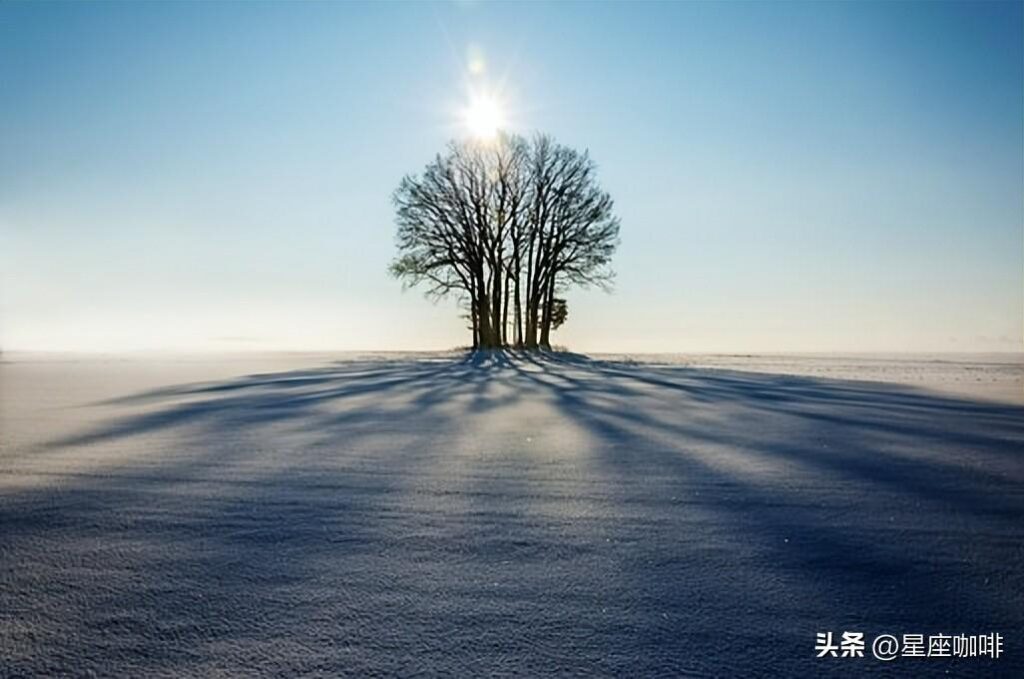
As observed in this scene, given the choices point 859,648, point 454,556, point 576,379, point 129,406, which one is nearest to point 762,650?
point 859,648

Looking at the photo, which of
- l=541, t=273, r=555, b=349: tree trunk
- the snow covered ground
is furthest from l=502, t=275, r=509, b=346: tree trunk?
the snow covered ground

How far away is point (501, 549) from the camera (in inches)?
113

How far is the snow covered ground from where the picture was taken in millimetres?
1956

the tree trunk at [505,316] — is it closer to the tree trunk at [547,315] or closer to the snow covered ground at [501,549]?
the tree trunk at [547,315]

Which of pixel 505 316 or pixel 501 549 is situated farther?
pixel 505 316

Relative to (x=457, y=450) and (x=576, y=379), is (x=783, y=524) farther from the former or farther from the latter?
(x=576, y=379)

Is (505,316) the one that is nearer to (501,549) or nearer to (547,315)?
(547,315)

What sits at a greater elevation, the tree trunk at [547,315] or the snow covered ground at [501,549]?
the tree trunk at [547,315]

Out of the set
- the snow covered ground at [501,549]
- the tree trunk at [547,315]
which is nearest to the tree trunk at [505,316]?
the tree trunk at [547,315]

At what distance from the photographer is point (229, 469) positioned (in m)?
4.61

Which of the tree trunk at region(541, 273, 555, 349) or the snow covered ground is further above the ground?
the tree trunk at region(541, 273, 555, 349)

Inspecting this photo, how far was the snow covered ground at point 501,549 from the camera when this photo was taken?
1.96 meters

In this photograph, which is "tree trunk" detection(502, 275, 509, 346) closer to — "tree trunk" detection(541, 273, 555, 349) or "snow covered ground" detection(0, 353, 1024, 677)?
"tree trunk" detection(541, 273, 555, 349)

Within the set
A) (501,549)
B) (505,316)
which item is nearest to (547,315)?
(505,316)
